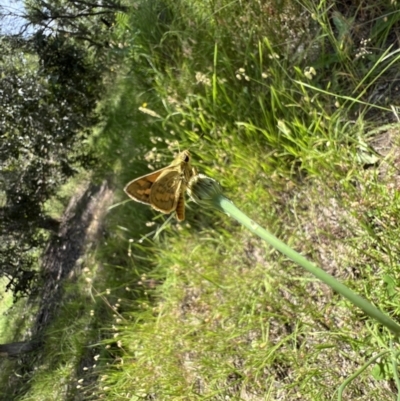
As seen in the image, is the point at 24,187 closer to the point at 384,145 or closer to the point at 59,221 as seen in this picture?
the point at 59,221

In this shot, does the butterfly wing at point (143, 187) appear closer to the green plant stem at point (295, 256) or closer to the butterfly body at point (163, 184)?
the butterfly body at point (163, 184)

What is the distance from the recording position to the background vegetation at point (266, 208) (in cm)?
150

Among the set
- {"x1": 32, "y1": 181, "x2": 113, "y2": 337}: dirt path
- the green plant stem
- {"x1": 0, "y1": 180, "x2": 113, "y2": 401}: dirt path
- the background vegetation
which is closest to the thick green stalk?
the green plant stem

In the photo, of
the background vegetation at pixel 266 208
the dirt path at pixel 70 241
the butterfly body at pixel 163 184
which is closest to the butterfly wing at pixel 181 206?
the butterfly body at pixel 163 184

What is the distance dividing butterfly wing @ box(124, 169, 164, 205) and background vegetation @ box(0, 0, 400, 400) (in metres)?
0.83

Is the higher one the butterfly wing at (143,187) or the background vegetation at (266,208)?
the butterfly wing at (143,187)

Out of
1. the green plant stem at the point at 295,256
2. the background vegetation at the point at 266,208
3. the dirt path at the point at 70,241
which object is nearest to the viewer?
the green plant stem at the point at 295,256

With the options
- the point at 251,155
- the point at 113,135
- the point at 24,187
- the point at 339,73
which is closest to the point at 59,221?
the point at 24,187

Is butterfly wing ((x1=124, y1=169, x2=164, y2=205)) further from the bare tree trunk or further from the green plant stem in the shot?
the bare tree trunk

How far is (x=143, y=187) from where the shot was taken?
2.50 ft

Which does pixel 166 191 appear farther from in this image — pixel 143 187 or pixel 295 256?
pixel 295 256

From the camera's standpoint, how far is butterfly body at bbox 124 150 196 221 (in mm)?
755

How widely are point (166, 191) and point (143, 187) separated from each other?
0.12 ft

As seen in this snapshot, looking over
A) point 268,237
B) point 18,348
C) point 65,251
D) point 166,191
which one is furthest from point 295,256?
point 65,251
